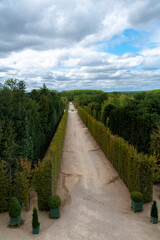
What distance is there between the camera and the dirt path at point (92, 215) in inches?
314

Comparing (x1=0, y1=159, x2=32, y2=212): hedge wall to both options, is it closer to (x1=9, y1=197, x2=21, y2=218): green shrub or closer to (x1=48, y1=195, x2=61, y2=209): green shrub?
(x1=9, y1=197, x2=21, y2=218): green shrub

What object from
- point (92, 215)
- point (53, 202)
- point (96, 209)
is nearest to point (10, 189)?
point (53, 202)

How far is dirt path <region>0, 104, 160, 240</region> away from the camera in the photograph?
7.96 metres

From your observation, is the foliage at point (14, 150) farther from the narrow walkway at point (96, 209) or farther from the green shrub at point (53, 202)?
the narrow walkway at point (96, 209)

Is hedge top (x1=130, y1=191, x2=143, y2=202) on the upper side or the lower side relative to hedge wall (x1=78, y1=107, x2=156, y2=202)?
lower

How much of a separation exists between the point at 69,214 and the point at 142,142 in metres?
8.85

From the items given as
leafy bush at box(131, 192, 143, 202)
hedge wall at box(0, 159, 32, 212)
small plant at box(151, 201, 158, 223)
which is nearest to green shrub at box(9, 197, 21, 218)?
hedge wall at box(0, 159, 32, 212)

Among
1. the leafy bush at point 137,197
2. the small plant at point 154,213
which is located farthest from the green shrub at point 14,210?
the small plant at point 154,213

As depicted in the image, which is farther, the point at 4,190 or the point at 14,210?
the point at 4,190

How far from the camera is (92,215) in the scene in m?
9.42

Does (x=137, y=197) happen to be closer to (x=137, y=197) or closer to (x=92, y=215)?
(x=137, y=197)

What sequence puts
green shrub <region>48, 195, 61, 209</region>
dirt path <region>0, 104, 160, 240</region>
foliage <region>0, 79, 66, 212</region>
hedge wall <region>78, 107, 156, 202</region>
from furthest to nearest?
hedge wall <region>78, 107, 156, 202</region>
foliage <region>0, 79, 66, 212</region>
green shrub <region>48, 195, 61, 209</region>
dirt path <region>0, 104, 160, 240</region>

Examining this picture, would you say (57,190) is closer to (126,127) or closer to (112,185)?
(112,185)

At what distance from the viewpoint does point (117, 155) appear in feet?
48.8
